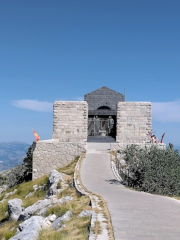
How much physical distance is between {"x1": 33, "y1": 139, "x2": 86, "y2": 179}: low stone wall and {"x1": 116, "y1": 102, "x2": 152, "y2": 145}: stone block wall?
5218mm

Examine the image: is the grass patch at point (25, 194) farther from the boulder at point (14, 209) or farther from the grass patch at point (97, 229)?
the grass patch at point (97, 229)

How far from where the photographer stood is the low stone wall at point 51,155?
20203mm

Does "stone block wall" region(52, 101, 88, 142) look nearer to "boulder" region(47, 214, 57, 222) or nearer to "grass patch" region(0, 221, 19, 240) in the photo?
"grass patch" region(0, 221, 19, 240)

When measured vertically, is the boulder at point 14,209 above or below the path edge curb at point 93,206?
below

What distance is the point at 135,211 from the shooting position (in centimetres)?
847

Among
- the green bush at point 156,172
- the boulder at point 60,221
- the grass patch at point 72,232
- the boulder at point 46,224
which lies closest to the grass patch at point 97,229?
the grass patch at point 72,232

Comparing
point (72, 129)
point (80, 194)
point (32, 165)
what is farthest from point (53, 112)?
point (80, 194)

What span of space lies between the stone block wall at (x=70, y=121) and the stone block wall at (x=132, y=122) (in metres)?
2.74

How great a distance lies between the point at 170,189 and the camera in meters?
13.0

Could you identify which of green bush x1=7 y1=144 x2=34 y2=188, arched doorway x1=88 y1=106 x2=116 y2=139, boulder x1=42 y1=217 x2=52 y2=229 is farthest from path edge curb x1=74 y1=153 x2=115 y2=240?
arched doorway x1=88 y1=106 x2=116 y2=139

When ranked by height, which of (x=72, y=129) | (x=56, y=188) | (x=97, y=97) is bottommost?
(x=56, y=188)

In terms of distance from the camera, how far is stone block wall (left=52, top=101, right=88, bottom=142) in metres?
24.7

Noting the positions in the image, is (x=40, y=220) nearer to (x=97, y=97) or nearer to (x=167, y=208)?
(x=167, y=208)

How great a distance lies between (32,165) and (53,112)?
231 inches
